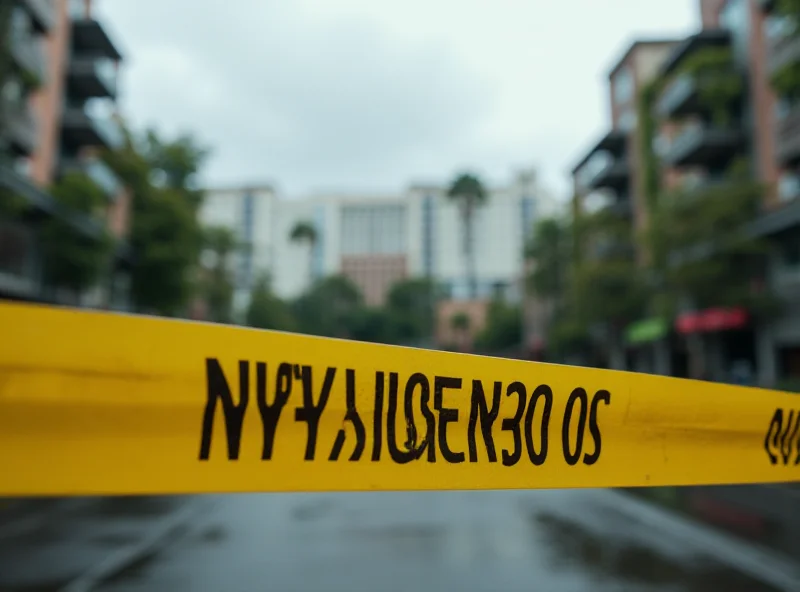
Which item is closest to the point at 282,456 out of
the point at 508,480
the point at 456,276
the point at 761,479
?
the point at 508,480

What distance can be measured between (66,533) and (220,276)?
146ft

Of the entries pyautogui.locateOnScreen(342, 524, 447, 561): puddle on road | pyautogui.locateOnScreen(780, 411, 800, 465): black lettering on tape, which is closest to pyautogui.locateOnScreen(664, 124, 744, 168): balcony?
pyautogui.locateOnScreen(342, 524, 447, 561): puddle on road

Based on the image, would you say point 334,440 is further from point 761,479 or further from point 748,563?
point 748,563

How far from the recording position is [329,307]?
90.1 m

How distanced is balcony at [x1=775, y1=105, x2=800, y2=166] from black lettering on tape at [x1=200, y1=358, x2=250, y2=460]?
26.4m

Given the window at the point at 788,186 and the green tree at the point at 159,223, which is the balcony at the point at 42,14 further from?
the window at the point at 788,186

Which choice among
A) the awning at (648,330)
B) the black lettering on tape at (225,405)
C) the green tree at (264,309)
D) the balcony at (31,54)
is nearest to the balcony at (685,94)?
the awning at (648,330)

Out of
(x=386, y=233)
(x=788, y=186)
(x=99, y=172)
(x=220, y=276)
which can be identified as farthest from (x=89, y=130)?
(x=386, y=233)

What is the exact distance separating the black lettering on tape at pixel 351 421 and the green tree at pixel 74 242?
24.1 meters

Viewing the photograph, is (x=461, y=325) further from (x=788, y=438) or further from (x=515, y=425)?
(x=515, y=425)

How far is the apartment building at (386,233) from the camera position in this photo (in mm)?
147875

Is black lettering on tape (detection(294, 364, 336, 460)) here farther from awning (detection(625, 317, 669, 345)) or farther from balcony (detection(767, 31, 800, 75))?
awning (detection(625, 317, 669, 345))

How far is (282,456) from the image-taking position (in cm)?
205

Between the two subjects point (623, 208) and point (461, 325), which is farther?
point (461, 325)
